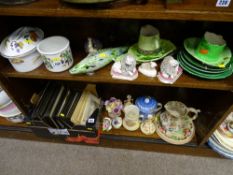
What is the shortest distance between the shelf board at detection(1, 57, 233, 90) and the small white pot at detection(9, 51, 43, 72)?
0.02m

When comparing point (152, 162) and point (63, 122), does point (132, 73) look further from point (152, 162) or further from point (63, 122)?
point (152, 162)

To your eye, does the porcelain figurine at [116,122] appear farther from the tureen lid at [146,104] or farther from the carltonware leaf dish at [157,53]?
the carltonware leaf dish at [157,53]

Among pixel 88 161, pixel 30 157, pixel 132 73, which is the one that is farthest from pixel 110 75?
pixel 30 157

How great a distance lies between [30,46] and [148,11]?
19.1 inches

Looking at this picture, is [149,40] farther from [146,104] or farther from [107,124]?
[107,124]

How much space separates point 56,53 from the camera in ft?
2.44

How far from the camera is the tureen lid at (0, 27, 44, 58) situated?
77 cm

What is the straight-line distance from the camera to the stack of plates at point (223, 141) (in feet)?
3.30

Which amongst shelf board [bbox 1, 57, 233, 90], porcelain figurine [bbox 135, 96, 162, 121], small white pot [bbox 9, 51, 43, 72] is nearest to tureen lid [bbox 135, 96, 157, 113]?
porcelain figurine [bbox 135, 96, 162, 121]

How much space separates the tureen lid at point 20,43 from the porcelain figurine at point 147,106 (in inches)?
23.2

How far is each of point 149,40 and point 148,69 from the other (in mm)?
111

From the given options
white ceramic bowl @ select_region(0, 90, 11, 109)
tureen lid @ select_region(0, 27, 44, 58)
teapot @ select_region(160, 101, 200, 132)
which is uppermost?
tureen lid @ select_region(0, 27, 44, 58)

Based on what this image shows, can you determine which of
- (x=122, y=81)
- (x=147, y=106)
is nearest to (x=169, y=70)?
(x=122, y=81)

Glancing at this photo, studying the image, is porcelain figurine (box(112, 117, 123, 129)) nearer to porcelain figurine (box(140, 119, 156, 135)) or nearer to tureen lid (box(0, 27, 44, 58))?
porcelain figurine (box(140, 119, 156, 135))
